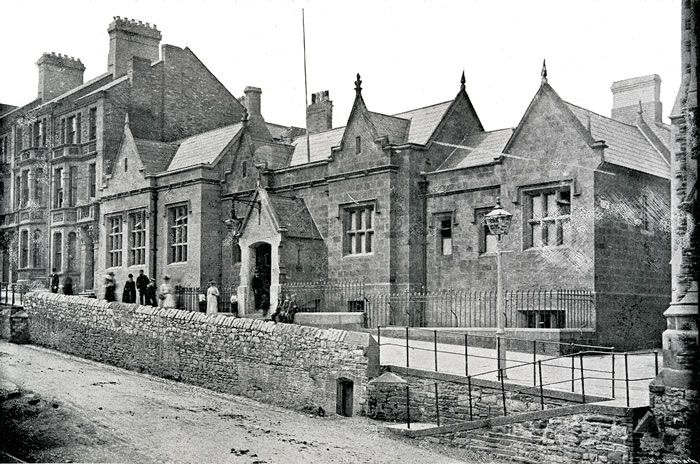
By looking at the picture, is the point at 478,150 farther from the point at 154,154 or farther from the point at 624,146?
the point at 154,154

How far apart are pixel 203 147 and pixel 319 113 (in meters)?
5.53

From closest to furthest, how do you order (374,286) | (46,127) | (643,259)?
(643,259) < (374,286) < (46,127)

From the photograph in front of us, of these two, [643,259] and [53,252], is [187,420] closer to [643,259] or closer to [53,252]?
[643,259]

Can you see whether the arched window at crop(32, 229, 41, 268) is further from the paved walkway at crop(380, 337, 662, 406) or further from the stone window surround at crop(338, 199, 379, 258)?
the paved walkway at crop(380, 337, 662, 406)

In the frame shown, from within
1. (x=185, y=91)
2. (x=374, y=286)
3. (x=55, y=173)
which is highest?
(x=185, y=91)

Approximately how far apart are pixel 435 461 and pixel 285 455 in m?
2.81

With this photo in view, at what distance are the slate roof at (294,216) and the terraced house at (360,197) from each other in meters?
0.09

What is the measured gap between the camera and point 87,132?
39562mm

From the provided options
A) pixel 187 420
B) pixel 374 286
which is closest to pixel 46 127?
pixel 374 286

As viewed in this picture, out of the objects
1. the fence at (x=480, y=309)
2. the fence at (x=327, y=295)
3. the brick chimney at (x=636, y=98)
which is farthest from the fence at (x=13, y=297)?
the brick chimney at (x=636, y=98)

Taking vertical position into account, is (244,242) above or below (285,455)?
above

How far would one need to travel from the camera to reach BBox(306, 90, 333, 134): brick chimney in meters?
36.2

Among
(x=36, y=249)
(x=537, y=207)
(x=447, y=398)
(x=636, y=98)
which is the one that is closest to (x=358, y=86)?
(x=537, y=207)

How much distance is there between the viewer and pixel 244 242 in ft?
97.0
